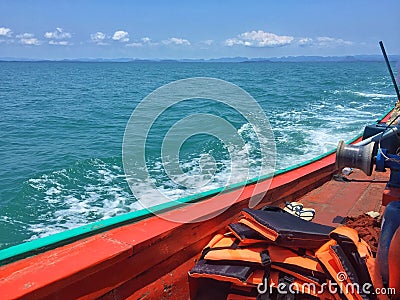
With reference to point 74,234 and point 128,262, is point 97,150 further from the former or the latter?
point 128,262

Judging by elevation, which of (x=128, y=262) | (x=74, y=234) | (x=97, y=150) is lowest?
(x=97, y=150)

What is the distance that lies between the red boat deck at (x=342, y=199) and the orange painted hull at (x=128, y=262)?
96 centimetres

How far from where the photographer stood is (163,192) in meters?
6.85

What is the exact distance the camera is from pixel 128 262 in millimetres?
1894

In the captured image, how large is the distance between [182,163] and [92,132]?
255 inches

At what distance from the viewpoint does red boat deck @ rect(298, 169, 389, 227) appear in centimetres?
328

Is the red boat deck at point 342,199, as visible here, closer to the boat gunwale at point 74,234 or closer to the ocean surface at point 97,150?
the boat gunwale at point 74,234

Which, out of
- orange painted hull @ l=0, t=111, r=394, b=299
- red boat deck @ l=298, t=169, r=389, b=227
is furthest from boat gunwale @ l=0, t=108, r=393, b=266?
red boat deck @ l=298, t=169, r=389, b=227

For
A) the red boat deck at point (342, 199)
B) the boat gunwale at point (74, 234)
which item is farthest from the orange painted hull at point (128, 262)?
the red boat deck at point (342, 199)

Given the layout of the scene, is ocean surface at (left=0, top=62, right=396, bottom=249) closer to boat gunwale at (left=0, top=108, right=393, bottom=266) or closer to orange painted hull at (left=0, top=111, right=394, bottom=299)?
boat gunwale at (left=0, top=108, right=393, bottom=266)

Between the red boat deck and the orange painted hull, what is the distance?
96 centimetres

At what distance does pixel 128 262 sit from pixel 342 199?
8.43 feet

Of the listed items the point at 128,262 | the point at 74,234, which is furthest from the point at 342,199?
the point at 74,234

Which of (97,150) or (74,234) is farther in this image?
(97,150)
